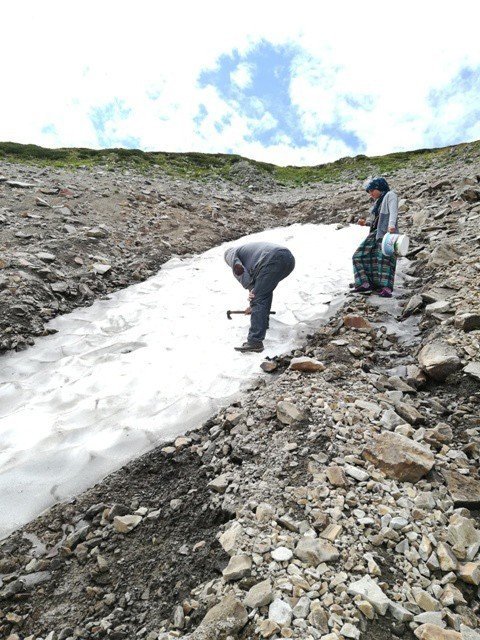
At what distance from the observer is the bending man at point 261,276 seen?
258 inches

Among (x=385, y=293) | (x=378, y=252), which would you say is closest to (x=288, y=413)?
(x=385, y=293)

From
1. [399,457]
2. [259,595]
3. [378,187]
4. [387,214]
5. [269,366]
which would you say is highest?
[378,187]

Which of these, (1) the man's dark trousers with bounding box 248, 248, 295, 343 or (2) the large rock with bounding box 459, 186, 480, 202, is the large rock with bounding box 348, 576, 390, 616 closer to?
(1) the man's dark trousers with bounding box 248, 248, 295, 343

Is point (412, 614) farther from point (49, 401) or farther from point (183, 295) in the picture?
point (183, 295)

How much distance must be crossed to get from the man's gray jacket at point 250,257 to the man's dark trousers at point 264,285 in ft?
0.26

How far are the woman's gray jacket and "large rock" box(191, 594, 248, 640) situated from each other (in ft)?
21.4

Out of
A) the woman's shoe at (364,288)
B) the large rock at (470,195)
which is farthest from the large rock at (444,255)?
the large rock at (470,195)

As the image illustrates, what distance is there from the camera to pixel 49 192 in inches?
530

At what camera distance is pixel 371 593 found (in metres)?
2.56

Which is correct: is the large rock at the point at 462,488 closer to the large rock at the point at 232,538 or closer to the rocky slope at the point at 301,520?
the rocky slope at the point at 301,520

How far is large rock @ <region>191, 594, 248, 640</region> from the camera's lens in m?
Result: 2.48

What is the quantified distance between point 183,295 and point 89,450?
5.14 m

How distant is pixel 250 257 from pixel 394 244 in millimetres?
2489

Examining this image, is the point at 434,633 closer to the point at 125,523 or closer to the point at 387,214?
the point at 125,523
